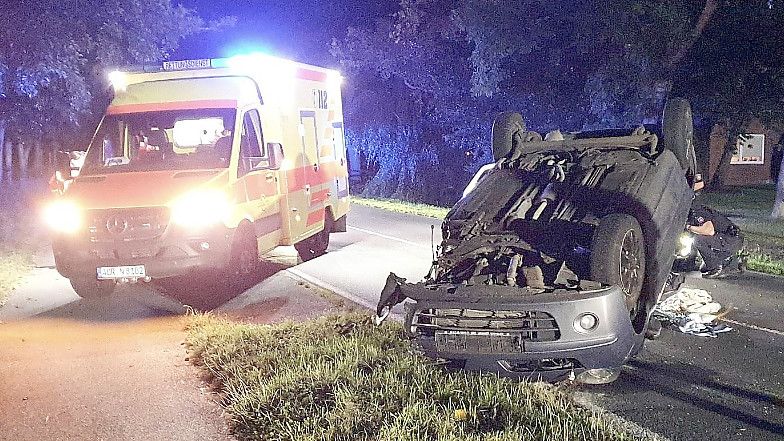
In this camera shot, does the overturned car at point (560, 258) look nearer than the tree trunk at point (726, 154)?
Yes

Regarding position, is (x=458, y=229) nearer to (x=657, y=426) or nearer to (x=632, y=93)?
(x=657, y=426)

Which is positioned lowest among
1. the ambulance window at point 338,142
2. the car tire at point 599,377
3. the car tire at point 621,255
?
the car tire at point 599,377

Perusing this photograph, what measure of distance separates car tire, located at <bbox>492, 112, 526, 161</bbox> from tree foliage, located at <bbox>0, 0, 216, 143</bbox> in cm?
1067

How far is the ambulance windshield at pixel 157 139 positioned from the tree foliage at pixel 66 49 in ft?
→ 21.6

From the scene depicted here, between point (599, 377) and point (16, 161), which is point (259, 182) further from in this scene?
point (16, 161)

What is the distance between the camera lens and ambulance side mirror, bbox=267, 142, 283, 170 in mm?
10008

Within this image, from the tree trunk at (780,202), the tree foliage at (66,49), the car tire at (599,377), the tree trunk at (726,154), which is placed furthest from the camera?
the tree trunk at (726,154)

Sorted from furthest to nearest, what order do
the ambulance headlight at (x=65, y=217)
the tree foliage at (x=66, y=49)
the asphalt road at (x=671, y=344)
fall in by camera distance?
the tree foliage at (x=66, y=49) < the ambulance headlight at (x=65, y=217) < the asphalt road at (x=671, y=344)

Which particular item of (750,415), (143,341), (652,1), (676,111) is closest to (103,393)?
(143,341)

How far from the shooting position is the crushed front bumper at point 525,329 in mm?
5355

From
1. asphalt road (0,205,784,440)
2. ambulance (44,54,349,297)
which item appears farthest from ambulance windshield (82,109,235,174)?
asphalt road (0,205,784,440)

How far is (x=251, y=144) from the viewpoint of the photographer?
1000 centimetres

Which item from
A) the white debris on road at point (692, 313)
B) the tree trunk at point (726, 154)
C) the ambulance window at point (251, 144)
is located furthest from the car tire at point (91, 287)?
the tree trunk at point (726, 154)

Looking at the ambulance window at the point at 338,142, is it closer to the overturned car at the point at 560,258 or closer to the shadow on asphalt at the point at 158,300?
the shadow on asphalt at the point at 158,300
